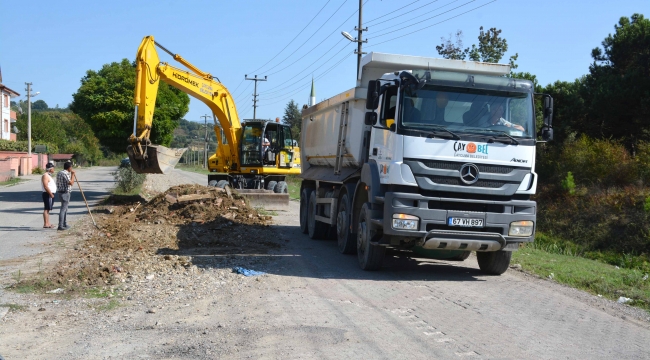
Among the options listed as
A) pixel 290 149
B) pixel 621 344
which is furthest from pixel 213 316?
pixel 290 149

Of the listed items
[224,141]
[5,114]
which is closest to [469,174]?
[224,141]

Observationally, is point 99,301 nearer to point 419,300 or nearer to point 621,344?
point 419,300

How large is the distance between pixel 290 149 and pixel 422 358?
20046 millimetres

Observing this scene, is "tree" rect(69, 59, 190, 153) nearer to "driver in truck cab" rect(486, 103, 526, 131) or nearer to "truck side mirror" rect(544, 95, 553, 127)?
"driver in truck cab" rect(486, 103, 526, 131)

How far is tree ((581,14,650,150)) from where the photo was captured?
2456 cm

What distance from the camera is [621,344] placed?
659 centimetres

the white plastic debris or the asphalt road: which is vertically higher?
the white plastic debris

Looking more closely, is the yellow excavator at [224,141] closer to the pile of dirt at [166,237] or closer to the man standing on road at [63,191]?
the pile of dirt at [166,237]

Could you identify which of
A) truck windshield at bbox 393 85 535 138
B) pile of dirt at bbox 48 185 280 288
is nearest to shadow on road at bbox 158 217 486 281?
pile of dirt at bbox 48 185 280 288

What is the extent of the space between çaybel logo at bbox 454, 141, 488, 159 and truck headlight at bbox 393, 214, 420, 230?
1.13 m

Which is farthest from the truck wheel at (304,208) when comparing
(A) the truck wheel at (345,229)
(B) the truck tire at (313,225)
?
(A) the truck wheel at (345,229)

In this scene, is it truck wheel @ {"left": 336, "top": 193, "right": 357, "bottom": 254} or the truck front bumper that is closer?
the truck front bumper

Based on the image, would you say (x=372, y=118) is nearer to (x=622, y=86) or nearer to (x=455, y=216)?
(x=455, y=216)

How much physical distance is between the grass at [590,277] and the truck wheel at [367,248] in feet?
9.49
